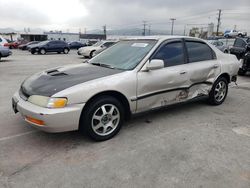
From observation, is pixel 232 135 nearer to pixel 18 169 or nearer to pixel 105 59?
pixel 105 59

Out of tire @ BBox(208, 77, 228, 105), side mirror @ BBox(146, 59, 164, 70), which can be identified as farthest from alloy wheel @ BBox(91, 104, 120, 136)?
tire @ BBox(208, 77, 228, 105)

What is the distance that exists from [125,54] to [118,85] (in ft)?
3.05

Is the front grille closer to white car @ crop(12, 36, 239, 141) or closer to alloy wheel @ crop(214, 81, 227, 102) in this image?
white car @ crop(12, 36, 239, 141)

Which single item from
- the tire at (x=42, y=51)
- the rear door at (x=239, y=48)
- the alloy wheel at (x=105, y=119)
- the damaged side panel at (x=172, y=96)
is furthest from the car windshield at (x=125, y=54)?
the tire at (x=42, y=51)

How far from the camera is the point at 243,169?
8.51ft

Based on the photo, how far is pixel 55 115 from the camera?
108 inches

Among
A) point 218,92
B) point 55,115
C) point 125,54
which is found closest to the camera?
point 55,115

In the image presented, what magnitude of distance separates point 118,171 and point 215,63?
3.32 metres

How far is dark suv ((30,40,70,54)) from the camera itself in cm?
2154

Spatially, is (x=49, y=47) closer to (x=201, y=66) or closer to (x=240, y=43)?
(x=240, y=43)

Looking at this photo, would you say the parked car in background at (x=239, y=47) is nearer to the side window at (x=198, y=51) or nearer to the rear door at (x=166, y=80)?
the side window at (x=198, y=51)

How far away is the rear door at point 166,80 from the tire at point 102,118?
42cm

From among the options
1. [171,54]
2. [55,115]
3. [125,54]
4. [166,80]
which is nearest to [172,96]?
[166,80]

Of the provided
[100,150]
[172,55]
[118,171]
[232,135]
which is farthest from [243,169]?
[172,55]
